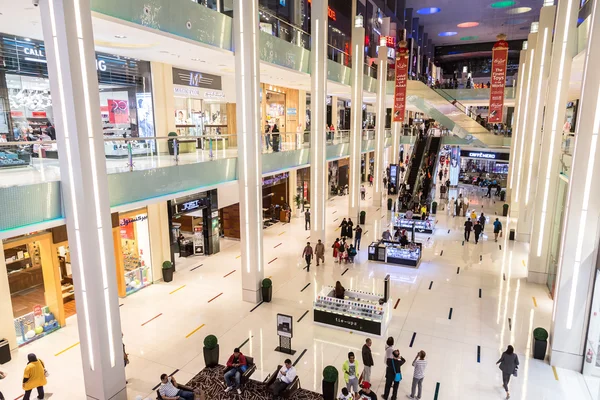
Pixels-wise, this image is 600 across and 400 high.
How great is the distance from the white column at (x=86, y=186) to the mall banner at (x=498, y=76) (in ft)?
62.0

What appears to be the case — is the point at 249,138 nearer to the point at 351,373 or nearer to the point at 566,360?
the point at 351,373

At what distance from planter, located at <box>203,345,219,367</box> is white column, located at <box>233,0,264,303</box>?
10.9 feet

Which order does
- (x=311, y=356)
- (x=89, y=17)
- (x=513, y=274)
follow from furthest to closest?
(x=513, y=274) < (x=311, y=356) < (x=89, y=17)

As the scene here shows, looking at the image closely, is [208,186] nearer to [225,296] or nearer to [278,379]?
[225,296]

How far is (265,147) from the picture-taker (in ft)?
48.2

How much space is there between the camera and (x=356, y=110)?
21.8 m

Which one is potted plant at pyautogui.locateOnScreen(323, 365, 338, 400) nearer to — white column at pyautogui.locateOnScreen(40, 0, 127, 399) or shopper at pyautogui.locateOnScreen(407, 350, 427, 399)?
shopper at pyautogui.locateOnScreen(407, 350, 427, 399)

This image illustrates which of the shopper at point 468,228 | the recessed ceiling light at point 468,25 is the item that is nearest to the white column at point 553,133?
the shopper at point 468,228

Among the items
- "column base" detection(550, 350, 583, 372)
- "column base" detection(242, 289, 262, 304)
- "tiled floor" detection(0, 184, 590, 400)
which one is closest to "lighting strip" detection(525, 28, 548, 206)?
"tiled floor" detection(0, 184, 590, 400)

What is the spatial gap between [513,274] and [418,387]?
9081mm

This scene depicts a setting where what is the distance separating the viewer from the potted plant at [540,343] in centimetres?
924

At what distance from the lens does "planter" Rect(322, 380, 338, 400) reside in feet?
25.6

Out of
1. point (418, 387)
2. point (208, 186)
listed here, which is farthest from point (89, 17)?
point (418, 387)

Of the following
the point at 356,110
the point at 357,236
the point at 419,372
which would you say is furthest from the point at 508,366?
the point at 356,110
